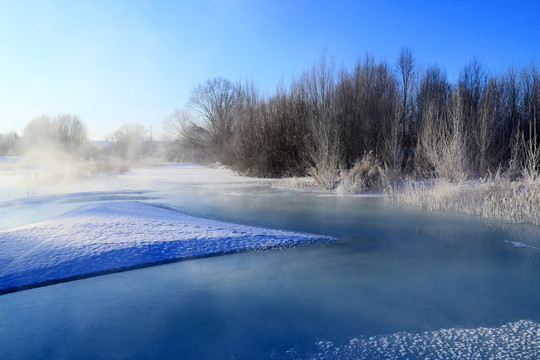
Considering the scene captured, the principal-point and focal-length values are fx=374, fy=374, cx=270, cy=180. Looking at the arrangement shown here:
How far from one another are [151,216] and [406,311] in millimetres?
5240

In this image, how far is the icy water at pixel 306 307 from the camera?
290 cm

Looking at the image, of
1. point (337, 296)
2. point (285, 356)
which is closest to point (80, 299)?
point (285, 356)

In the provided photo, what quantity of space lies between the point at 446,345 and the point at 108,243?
435cm

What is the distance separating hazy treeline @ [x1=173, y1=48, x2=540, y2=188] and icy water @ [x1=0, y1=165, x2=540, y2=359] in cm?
822

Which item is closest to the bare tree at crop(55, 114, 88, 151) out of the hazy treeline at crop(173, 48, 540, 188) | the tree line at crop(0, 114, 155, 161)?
the tree line at crop(0, 114, 155, 161)

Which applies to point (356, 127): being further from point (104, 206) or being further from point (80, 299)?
point (80, 299)

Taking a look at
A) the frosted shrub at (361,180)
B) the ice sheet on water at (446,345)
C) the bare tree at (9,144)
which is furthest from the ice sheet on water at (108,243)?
the bare tree at (9,144)

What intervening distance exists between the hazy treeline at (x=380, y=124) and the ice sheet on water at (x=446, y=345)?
10.0m

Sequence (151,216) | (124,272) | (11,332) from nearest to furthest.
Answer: (11,332), (124,272), (151,216)

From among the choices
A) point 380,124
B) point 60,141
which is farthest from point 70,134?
point 380,124

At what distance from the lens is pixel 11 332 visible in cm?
320

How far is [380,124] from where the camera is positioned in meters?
17.1

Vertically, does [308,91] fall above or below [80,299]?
above

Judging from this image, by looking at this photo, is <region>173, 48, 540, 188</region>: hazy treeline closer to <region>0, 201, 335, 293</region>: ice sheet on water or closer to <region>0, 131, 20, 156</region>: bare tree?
<region>0, 201, 335, 293</region>: ice sheet on water
